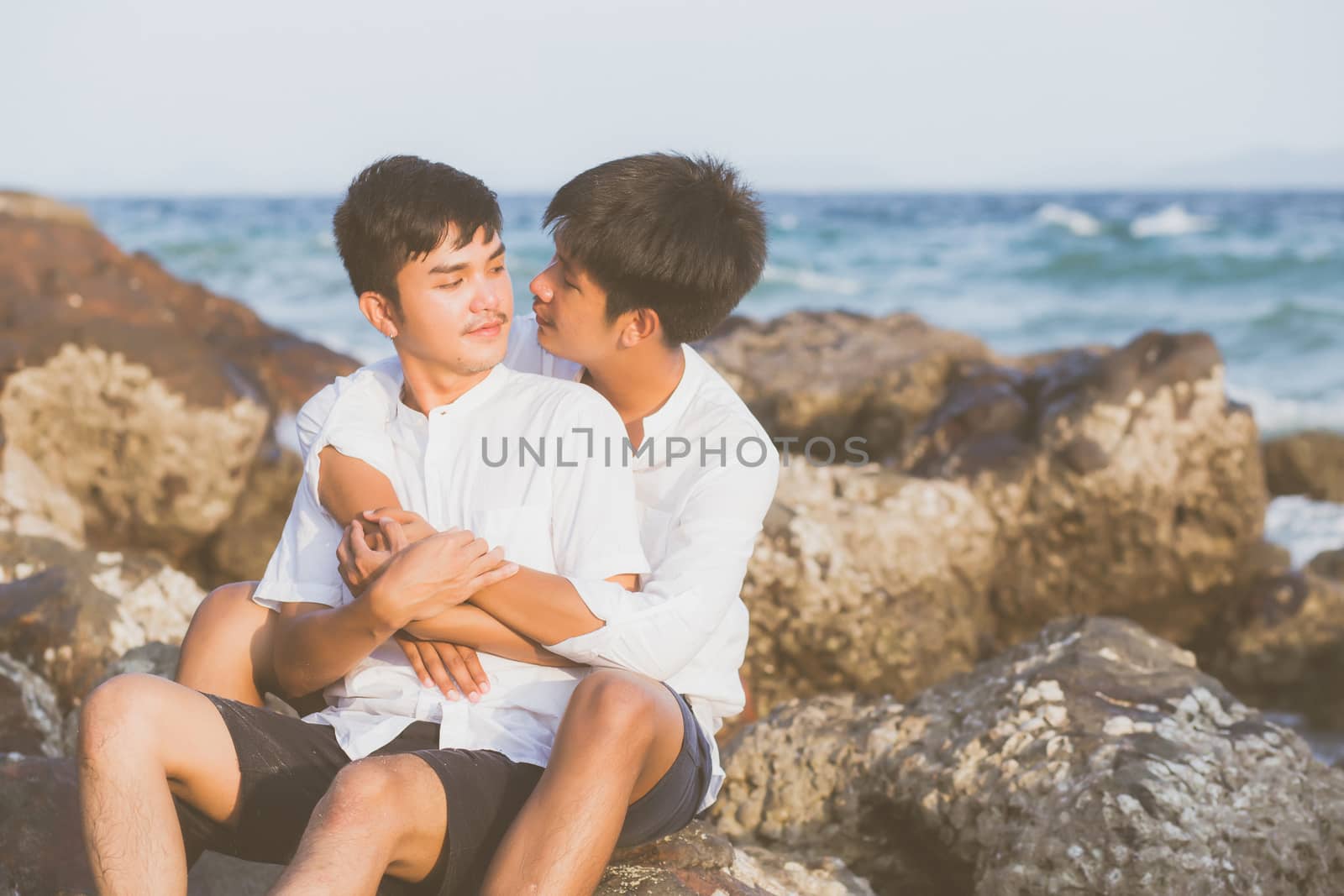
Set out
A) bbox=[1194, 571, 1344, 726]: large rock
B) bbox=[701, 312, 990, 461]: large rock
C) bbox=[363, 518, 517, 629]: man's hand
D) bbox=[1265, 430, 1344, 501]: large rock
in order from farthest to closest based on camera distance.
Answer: bbox=[1265, 430, 1344, 501]: large rock < bbox=[701, 312, 990, 461]: large rock < bbox=[1194, 571, 1344, 726]: large rock < bbox=[363, 518, 517, 629]: man's hand

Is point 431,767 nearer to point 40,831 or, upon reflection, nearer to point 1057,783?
point 40,831

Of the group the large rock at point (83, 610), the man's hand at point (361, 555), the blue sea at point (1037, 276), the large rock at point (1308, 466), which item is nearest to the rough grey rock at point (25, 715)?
the large rock at point (83, 610)

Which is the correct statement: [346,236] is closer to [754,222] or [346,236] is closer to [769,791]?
[754,222]

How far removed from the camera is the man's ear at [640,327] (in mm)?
3359

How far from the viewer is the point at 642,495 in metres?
3.14

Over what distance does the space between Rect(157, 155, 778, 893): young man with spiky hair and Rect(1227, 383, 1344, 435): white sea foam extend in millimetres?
9794

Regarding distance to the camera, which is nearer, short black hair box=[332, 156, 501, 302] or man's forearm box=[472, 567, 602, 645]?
man's forearm box=[472, 567, 602, 645]

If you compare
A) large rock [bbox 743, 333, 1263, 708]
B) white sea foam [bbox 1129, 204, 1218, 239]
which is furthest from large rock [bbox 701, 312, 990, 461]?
white sea foam [bbox 1129, 204, 1218, 239]

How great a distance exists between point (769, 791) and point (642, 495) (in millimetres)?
1153

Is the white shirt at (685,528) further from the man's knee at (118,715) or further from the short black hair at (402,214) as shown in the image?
the man's knee at (118,715)

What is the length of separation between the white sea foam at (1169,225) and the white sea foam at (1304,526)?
19.0 meters

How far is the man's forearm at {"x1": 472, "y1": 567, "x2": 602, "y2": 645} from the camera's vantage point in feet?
8.75

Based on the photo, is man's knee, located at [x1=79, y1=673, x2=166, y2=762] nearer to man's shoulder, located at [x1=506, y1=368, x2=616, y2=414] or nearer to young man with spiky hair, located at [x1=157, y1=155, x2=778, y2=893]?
young man with spiky hair, located at [x1=157, y1=155, x2=778, y2=893]

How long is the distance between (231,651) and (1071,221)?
96.0ft
